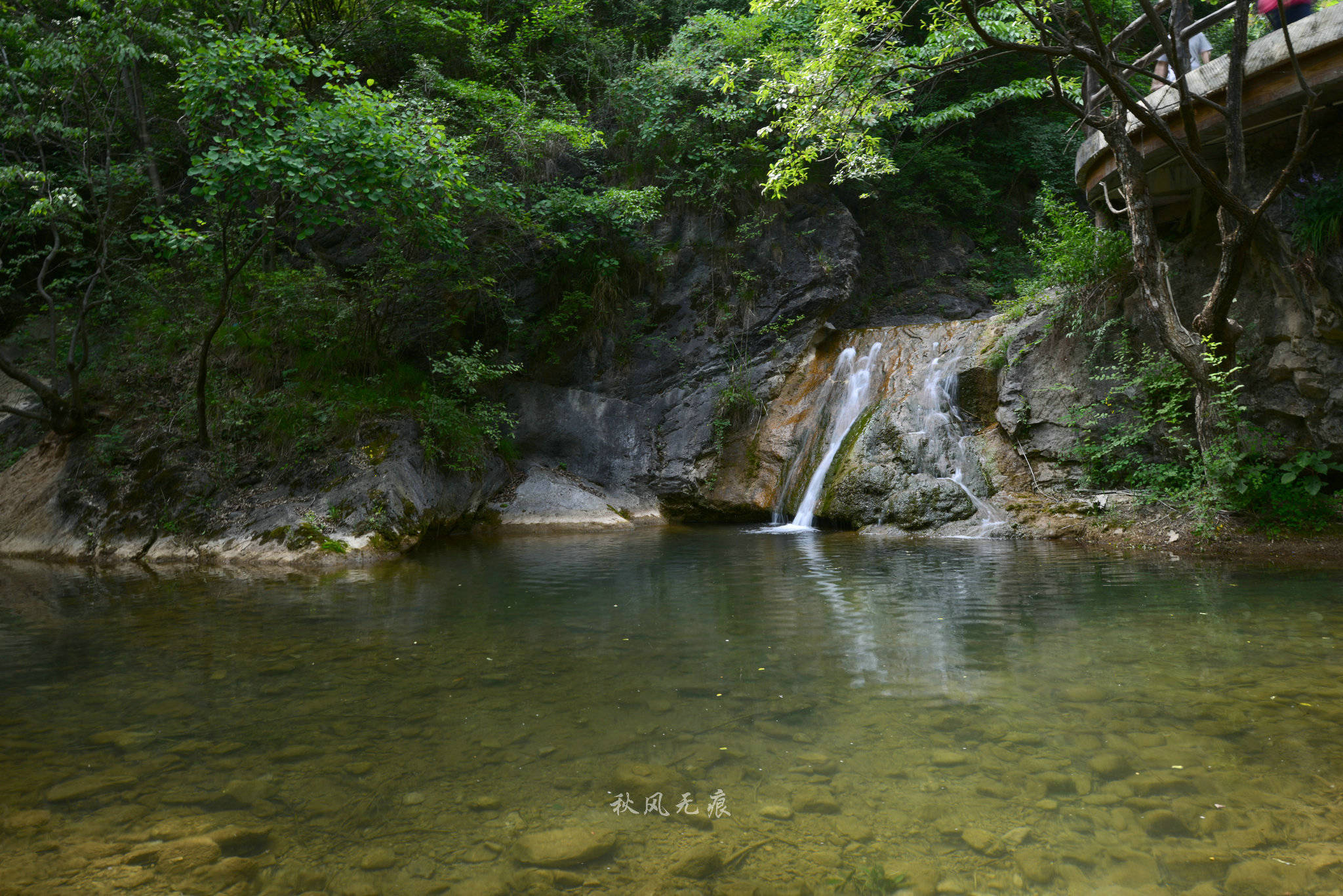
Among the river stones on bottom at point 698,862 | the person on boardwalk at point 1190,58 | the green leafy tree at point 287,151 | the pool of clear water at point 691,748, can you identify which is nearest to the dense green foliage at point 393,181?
the green leafy tree at point 287,151

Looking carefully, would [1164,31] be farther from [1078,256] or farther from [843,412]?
[843,412]

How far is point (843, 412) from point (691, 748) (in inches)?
424

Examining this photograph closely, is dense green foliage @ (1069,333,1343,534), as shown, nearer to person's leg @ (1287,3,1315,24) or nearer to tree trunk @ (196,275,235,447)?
person's leg @ (1287,3,1315,24)

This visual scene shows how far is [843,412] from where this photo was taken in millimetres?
12938

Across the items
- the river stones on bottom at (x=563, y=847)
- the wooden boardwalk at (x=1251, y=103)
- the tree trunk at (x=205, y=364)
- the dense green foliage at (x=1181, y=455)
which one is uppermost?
the wooden boardwalk at (x=1251, y=103)

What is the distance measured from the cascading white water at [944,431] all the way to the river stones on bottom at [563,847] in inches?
357

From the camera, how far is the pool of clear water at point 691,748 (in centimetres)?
198

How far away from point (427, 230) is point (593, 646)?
24.9ft

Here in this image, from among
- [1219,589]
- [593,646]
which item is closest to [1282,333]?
[1219,589]

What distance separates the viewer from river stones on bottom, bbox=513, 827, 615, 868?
2.03 m

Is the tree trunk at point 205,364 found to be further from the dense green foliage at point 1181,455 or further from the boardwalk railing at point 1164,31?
the dense green foliage at point 1181,455

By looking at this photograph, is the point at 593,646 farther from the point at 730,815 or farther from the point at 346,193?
the point at 346,193

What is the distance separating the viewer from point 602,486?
14.2 meters

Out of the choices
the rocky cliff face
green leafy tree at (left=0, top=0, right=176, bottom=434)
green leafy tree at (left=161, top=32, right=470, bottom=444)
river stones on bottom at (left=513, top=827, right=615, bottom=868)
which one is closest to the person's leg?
the rocky cliff face
